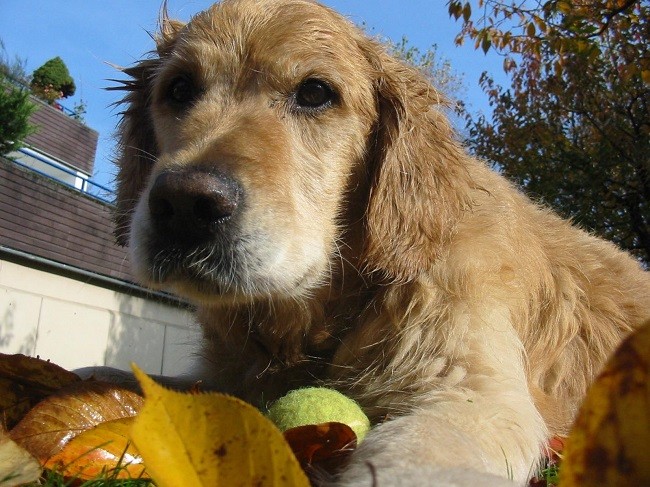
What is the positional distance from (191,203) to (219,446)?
1.47 metres

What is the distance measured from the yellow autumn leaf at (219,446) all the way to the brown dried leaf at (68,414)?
3.60ft

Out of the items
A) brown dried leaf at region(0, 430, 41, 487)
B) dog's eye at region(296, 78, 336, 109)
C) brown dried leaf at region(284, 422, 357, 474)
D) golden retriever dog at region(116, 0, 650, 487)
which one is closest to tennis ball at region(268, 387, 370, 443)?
golden retriever dog at region(116, 0, 650, 487)

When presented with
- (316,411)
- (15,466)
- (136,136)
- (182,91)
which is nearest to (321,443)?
(316,411)

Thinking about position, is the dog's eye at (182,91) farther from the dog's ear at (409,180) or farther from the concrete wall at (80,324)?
the concrete wall at (80,324)

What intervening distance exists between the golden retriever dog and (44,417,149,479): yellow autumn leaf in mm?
722

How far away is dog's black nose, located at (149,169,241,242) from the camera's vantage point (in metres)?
2.31

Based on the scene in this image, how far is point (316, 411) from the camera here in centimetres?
225

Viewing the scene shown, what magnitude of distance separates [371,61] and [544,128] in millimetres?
9635

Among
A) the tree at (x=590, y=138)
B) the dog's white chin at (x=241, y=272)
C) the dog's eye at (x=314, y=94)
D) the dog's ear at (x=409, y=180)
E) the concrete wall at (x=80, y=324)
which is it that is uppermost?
the tree at (x=590, y=138)

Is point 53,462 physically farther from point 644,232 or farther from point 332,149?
point 644,232

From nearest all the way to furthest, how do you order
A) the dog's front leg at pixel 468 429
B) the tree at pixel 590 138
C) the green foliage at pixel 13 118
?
the dog's front leg at pixel 468 429, the tree at pixel 590 138, the green foliage at pixel 13 118

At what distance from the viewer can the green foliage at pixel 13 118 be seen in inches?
734

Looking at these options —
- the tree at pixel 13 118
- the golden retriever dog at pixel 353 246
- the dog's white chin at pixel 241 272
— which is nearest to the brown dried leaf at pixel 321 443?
the golden retriever dog at pixel 353 246

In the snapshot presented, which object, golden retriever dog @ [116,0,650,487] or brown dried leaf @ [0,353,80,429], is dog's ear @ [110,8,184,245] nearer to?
golden retriever dog @ [116,0,650,487]
